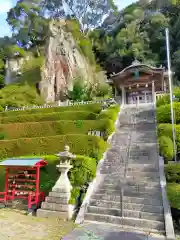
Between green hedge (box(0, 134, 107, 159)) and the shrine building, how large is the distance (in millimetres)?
13490

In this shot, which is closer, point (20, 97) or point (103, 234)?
point (103, 234)

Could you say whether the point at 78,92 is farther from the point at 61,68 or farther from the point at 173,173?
the point at 173,173

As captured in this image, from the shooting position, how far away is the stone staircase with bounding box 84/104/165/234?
19.8ft

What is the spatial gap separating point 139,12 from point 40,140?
33.6m

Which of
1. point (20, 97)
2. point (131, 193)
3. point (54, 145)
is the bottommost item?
point (131, 193)

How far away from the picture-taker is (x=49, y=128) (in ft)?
47.3

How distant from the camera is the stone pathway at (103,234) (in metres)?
5.08

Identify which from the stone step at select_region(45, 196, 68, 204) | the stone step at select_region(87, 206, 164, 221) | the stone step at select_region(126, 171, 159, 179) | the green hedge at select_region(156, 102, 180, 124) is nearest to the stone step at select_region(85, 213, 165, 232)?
the stone step at select_region(87, 206, 164, 221)

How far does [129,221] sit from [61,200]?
234cm

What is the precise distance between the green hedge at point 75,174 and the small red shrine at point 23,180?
440 millimetres

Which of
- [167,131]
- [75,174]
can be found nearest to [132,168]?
[75,174]

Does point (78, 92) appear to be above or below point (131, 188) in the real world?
above

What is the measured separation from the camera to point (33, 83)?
29641 millimetres

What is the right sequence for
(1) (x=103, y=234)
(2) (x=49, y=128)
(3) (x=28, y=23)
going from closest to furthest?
(1) (x=103, y=234) < (2) (x=49, y=128) < (3) (x=28, y=23)
